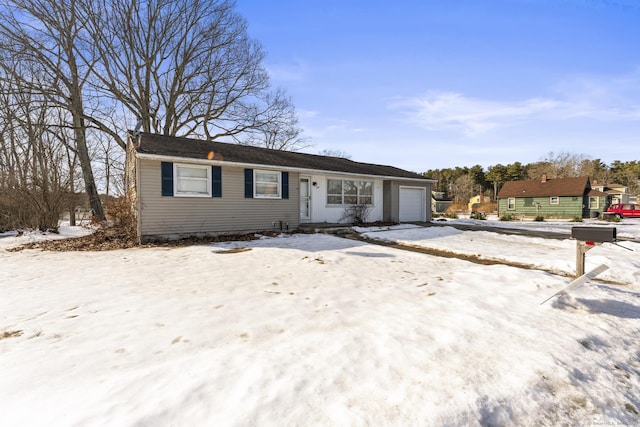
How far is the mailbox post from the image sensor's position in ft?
12.5

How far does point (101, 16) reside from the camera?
640 inches

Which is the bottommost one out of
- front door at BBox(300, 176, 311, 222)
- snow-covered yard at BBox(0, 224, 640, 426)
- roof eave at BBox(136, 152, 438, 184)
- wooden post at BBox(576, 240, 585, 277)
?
snow-covered yard at BBox(0, 224, 640, 426)

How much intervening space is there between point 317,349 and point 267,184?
9.55 m

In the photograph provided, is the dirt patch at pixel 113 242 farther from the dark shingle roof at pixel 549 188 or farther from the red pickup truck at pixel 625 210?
the red pickup truck at pixel 625 210

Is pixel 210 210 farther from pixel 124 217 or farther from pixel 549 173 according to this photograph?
pixel 549 173

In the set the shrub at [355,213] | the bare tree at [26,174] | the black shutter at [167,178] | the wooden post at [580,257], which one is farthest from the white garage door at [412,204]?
the bare tree at [26,174]

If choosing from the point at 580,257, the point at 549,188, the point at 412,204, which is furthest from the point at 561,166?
the point at 580,257

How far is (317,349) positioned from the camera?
271 centimetres

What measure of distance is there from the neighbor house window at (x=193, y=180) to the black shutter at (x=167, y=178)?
0.18 metres

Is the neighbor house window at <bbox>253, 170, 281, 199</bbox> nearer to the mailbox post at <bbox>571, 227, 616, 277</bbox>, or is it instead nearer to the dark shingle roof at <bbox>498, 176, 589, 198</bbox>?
the mailbox post at <bbox>571, 227, 616, 277</bbox>

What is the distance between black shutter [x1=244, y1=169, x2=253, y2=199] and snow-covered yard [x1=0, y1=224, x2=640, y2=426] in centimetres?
583

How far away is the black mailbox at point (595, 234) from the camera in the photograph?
3805 mm

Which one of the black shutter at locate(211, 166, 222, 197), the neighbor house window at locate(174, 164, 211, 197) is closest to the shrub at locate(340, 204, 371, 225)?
the black shutter at locate(211, 166, 222, 197)

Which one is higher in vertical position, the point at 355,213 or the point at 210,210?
the point at 210,210
